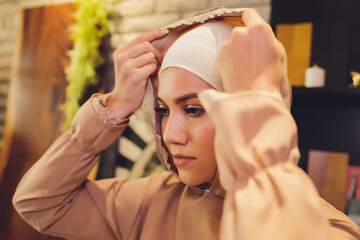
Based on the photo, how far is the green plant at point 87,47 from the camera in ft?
6.31

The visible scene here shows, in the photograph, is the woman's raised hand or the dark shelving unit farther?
the dark shelving unit

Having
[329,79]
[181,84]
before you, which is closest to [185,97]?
[181,84]

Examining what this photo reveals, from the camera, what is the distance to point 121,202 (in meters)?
1.05

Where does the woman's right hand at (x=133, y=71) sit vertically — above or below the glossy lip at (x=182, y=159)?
above

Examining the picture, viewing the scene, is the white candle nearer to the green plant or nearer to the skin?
the skin

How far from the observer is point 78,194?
3.50 ft

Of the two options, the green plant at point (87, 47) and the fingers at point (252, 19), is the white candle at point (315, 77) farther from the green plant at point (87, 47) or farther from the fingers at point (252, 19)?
the green plant at point (87, 47)

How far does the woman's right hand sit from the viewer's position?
0.95 meters

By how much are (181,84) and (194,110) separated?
0.08 meters

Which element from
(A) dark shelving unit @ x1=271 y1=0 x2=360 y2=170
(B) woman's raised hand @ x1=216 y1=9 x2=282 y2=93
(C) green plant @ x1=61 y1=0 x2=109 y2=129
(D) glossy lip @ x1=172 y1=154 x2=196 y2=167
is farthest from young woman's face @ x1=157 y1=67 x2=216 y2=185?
(C) green plant @ x1=61 y1=0 x2=109 y2=129

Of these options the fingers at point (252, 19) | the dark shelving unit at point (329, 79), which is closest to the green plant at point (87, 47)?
the dark shelving unit at point (329, 79)

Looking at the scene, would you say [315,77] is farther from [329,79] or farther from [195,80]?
[195,80]

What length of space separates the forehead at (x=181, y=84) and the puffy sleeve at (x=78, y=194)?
0.91ft

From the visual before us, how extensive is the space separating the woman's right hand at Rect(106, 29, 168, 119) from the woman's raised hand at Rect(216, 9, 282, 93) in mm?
413
